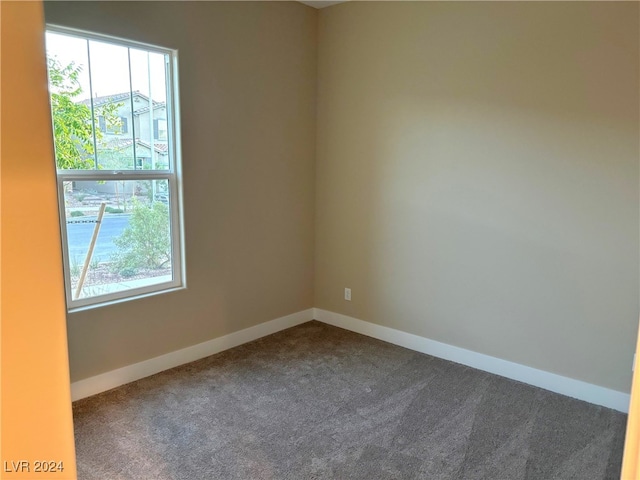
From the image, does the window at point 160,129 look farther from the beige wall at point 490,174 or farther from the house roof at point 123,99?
the beige wall at point 490,174

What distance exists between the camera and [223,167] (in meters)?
3.37

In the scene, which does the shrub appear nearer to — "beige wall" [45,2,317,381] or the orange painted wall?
"beige wall" [45,2,317,381]

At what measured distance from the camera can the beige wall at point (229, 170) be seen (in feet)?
9.43

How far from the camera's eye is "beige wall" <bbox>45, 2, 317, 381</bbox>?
2.88m

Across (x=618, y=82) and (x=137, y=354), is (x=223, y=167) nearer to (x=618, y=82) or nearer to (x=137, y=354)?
(x=137, y=354)

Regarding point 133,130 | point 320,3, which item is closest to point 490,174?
point 320,3

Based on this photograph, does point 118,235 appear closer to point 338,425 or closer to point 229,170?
point 229,170

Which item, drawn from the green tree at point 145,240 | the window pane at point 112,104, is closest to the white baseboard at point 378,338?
the green tree at point 145,240

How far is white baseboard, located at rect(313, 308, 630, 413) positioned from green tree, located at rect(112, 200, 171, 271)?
5.55ft

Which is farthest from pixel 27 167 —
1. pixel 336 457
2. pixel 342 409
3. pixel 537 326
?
pixel 537 326

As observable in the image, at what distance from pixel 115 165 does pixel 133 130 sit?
0.87 feet

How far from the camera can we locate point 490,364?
3.26m

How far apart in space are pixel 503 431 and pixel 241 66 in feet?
9.89

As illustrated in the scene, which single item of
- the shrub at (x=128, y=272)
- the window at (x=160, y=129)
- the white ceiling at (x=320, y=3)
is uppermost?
the white ceiling at (x=320, y=3)
